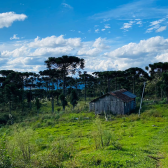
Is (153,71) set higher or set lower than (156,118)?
higher

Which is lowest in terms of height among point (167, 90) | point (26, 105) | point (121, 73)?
point (26, 105)

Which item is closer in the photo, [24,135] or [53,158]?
[53,158]

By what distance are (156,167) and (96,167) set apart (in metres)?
3.35

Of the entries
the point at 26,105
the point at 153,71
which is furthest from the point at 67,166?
the point at 153,71

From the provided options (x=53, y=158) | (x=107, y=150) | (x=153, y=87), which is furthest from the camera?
(x=153, y=87)

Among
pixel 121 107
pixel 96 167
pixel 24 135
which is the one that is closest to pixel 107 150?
pixel 96 167

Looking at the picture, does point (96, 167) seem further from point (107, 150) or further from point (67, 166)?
point (107, 150)

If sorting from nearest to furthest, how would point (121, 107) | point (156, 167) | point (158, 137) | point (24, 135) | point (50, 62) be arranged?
point (156, 167) → point (24, 135) → point (158, 137) → point (121, 107) → point (50, 62)

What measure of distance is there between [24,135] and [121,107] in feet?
74.6

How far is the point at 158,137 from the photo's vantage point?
15.8 metres

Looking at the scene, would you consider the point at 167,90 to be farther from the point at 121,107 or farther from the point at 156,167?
the point at 156,167

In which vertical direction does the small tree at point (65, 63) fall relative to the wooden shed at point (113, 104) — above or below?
above

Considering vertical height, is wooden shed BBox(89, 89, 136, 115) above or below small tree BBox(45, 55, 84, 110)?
below

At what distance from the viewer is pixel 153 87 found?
2083 inches
